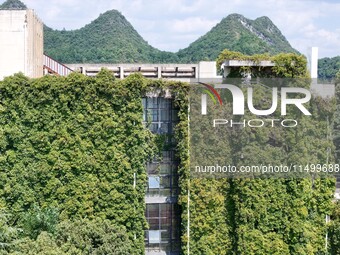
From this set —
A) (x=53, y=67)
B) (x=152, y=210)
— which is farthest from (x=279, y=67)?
(x=53, y=67)

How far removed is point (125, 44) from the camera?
1929 inches

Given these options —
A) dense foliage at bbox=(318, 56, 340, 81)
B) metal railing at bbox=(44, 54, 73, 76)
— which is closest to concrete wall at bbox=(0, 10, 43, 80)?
metal railing at bbox=(44, 54, 73, 76)

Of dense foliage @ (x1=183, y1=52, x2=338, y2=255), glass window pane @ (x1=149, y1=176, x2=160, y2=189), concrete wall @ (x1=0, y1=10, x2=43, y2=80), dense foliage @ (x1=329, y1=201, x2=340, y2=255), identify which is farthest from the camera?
concrete wall @ (x1=0, y1=10, x2=43, y2=80)

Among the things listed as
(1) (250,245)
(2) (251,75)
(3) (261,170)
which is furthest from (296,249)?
(2) (251,75)

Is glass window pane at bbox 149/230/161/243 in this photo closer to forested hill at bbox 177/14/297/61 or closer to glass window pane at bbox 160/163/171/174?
glass window pane at bbox 160/163/171/174

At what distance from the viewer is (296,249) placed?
15.1 meters

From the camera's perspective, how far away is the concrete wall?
52.5 feet

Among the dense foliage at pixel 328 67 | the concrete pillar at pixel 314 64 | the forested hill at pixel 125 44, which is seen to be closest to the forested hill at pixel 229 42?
the forested hill at pixel 125 44

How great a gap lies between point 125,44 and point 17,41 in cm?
3322

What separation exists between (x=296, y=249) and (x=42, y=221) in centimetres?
711

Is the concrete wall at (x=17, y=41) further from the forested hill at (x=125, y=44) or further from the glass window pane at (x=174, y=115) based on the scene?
the forested hill at (x=125, y=44)

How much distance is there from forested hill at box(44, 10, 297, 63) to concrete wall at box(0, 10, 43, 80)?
26360mm

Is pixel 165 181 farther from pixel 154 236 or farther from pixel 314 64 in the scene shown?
pixel 314 64

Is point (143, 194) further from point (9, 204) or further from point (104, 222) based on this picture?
point (9, 204)
